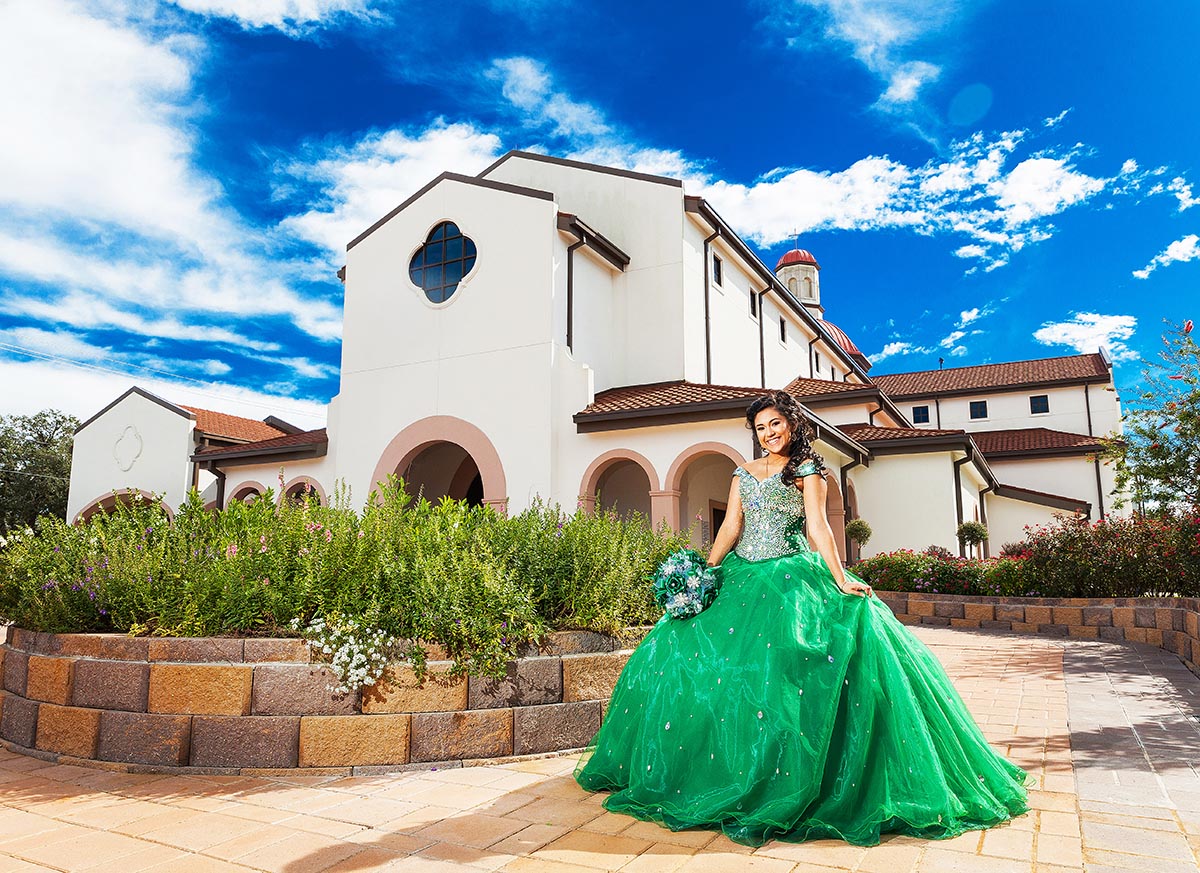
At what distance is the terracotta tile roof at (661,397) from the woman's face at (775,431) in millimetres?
9142

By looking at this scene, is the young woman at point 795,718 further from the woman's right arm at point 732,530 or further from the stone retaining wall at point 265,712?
the stone retaining wall at point 265,712

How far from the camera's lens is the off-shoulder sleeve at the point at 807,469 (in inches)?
175

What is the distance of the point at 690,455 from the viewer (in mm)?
14805

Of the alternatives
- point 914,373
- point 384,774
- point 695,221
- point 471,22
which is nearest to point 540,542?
point 384,774

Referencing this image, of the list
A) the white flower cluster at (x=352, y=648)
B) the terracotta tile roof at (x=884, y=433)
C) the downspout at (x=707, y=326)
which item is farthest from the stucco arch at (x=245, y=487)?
the white flower cluster at (x=352, y=648)

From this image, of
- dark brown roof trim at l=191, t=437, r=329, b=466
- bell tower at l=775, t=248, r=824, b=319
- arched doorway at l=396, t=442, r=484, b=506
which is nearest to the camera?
arched doorway at l=396, t=442, r=484, b=506

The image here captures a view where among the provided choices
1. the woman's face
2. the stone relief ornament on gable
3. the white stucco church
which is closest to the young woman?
the woman's face

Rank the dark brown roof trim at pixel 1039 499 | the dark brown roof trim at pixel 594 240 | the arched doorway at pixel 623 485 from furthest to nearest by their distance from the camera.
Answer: the dark brown roof trim at pixel 1039 499 → the dark brown roof trim at pixel 594 240 → the arched doorway at pixel 623 485

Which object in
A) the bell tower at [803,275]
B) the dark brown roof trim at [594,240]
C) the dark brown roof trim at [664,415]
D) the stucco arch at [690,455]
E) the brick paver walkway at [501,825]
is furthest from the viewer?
the bell tower at [803,275]

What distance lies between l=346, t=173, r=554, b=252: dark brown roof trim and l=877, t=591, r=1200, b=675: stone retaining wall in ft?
34.2

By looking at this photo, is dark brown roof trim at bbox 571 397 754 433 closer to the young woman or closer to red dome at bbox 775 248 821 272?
the young woman

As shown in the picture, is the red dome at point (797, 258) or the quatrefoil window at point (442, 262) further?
the red dome at point (797, 258)

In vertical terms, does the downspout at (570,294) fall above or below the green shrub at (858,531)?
above

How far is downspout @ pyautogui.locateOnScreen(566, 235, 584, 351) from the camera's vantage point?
1623cm
